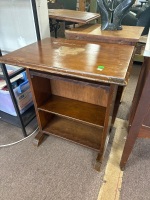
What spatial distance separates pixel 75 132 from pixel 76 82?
1.86 ft

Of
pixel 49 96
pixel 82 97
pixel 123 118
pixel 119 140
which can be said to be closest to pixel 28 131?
pixel 49 96

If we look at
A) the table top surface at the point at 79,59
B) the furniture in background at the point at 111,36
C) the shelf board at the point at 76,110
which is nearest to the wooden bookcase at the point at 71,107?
the shelf board at the point at 76,110

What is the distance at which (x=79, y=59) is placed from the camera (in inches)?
31.3

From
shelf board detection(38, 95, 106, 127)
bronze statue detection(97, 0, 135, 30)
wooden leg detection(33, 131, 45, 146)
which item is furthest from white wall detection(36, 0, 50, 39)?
wooden leg detection(33, 131, 45, 146)

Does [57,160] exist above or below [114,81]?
below

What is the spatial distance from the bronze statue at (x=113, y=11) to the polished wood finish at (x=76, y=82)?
0.26 metres

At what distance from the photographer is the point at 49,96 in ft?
3.96

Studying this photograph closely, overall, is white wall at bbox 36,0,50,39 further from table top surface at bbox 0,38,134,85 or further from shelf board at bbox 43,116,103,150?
shelf board at bbox 43,116,103,150

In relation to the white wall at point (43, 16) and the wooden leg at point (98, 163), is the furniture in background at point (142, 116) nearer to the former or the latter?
the wooden leg at point (98, 163)

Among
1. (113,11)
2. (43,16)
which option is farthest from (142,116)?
(43,16)

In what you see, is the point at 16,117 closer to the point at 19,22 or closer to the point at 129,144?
the point at 19,22

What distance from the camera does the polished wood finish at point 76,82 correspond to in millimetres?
722

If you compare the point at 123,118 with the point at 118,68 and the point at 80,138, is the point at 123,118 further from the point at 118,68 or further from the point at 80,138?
the point at 118,68

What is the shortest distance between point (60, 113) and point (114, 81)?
1.70 ft
